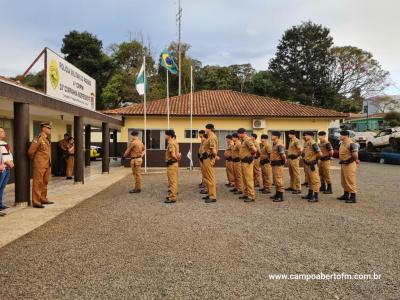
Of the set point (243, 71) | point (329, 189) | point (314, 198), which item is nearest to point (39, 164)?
point (314, 198)

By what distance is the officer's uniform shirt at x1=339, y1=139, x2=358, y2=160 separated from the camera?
8.20 metres

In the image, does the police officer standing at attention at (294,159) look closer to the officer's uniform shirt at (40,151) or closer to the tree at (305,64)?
the officer's uniform shirt at (40,151)

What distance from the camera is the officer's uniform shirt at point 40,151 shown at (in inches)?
284

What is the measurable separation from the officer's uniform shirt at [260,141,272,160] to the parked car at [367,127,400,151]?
1620cm

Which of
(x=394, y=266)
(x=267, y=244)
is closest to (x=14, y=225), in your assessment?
(x=267, y=244)

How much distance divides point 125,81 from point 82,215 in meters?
28.4

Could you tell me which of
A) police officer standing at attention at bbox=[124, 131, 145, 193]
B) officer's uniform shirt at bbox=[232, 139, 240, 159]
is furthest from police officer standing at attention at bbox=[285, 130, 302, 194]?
police officer standing at attention at bbox=[124, 131, 145, 193]

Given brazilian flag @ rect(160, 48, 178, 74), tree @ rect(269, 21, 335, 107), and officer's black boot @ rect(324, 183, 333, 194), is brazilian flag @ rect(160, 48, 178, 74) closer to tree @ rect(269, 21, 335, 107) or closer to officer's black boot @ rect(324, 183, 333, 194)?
officer's black boot @ rect(324, 183, 333, 194)

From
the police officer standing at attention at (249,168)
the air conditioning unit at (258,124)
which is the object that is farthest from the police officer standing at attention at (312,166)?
the air conditioning unit at (258,124)

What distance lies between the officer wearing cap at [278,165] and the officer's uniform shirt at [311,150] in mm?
654

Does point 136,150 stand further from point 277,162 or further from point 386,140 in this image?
point 386,140

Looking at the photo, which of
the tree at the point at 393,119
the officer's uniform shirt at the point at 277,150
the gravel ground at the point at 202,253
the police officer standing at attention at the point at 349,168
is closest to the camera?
the gravel ground at the point at 202,253

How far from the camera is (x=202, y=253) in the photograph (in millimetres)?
4406

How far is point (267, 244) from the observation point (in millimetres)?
4820
